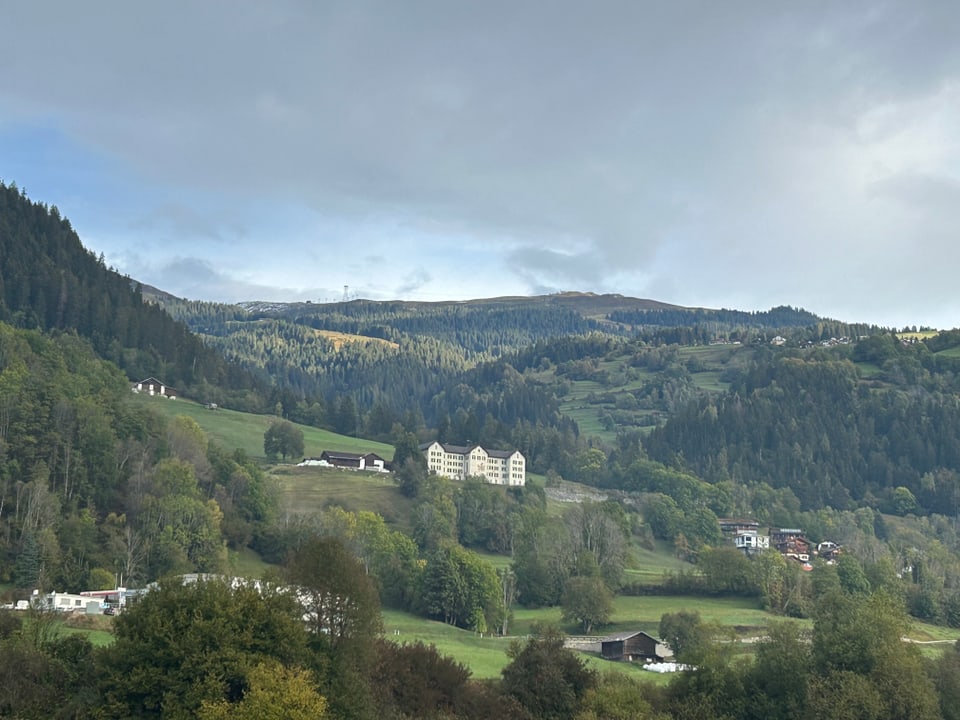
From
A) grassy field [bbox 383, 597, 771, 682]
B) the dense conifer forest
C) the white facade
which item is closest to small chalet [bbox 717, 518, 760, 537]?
the white facade

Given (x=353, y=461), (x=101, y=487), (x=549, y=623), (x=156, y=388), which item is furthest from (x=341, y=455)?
(x=549, y=623)

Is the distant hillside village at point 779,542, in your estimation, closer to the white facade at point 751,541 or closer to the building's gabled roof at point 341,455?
the white facade at point 751,541

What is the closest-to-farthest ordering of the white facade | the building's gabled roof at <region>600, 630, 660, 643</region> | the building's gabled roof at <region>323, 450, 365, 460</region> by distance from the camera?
the building's gabled roof at <region>600, 630, 660, 643</region> → the building's gabled roof at <region>323, 450, 365, 460</region> → the white facade

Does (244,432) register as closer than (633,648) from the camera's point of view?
No

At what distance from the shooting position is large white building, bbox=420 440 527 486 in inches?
6885

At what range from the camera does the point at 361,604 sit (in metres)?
60.8

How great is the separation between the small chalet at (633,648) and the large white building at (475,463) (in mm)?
77586

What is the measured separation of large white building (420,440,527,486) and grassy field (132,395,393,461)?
7.08 metres

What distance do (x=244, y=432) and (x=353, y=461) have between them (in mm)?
17654

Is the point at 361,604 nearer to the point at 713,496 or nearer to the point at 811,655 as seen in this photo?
the point at 811,655

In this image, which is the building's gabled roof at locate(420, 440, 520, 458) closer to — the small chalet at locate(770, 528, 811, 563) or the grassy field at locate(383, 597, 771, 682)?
the small chalet at locate(770, 528, 811, 563)

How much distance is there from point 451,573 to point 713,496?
327 feet

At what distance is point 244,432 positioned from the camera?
166125 mm

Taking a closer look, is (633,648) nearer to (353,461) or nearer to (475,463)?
(353,461)
